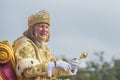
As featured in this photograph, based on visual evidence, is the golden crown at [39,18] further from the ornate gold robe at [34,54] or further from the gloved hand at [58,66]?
the gloved hand at [58,66]

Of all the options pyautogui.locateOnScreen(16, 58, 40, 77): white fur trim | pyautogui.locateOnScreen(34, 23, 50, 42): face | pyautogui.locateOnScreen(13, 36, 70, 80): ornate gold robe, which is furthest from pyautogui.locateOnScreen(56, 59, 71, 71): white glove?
pyautogui.locateOnScreen(34, 23, 50, 42): face

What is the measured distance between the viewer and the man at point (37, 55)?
8336 millimetres

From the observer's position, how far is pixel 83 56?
27.7 feet

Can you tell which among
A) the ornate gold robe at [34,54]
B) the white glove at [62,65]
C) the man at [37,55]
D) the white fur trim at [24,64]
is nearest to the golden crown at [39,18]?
the man at [37,55]

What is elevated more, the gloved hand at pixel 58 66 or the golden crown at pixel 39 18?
the golden crown at pixel 39 18

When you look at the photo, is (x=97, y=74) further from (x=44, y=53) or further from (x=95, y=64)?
(x=44, y=53)

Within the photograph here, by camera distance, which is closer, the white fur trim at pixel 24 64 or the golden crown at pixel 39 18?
the white fur trim at pixel 24 64

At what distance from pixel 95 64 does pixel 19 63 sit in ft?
113

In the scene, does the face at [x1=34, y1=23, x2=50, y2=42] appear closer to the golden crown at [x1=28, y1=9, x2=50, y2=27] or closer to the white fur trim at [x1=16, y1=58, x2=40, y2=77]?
the golden crown at [x1=28, y1=9, x2=50, y2=27]

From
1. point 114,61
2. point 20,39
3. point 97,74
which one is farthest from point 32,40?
point 114,61

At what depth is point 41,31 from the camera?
859 cm

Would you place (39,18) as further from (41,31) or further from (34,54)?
(34,54)

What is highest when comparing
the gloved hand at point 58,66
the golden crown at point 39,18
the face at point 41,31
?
the golden crown at point 39,18

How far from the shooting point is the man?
8336mm
